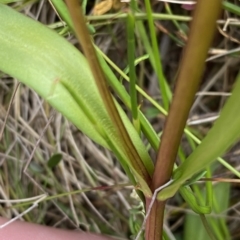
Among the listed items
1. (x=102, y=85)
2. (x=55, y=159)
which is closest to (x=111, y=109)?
(x=102, y=85)

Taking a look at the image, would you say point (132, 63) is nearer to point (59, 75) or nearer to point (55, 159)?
point (59, 75)

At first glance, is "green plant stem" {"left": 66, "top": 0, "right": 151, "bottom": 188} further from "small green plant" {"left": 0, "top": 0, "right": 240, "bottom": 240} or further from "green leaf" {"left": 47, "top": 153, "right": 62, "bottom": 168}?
"green leaf" {"left": 47, "top": 153, "right": 62, "bottom": 168}

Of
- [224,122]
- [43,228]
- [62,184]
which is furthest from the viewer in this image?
[62,184]

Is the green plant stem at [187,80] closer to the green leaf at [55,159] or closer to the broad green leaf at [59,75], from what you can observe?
the broad green leaf at [59,75]

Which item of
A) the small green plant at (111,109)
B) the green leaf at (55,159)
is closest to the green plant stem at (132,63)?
the small green plant at (111,109)

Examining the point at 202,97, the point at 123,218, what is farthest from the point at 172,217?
the point at 202,97

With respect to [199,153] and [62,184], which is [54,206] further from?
[199,153]

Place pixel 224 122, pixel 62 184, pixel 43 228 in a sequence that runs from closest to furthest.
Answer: pixel 224 122, pixel 43 228, pixel 62 184
